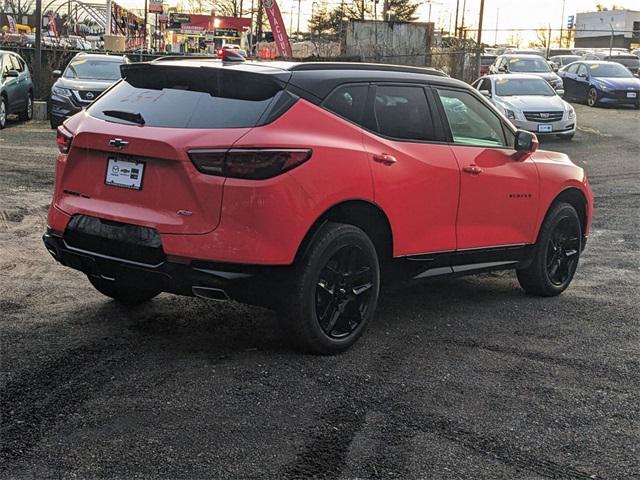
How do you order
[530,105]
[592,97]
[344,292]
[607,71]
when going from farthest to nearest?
[607,71] < [592,97] < [530,105] < [344,292]

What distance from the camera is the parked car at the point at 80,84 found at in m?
19.2

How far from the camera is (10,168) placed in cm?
1268

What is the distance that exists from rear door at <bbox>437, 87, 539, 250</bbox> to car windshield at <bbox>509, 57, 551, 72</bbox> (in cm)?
2498

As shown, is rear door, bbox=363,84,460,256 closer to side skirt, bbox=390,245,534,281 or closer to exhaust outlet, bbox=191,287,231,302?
side skirt, bbox=390,245,534,281

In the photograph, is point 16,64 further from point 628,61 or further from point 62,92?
point 628,61

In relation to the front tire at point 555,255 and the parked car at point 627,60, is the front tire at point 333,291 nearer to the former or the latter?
the front tire at point 555,255

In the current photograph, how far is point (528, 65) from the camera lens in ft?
101

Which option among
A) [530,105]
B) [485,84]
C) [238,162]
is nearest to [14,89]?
[485,84]

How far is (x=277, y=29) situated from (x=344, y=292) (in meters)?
21.5

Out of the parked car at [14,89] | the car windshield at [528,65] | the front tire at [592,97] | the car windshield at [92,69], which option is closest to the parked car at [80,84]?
the car windshield at [92,69]

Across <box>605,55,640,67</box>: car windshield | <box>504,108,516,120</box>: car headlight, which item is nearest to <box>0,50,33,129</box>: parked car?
<box>504,108,516,120</box>: car headlight

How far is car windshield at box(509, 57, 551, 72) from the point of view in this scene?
1192 inches

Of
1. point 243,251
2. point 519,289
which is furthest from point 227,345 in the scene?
point 519,289

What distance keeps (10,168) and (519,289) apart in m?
8.58
